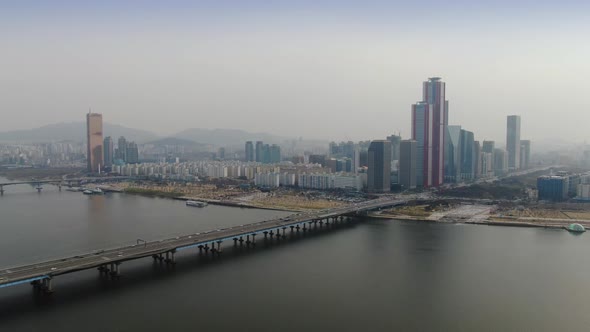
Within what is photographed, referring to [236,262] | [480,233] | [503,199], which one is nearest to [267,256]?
[236,262]

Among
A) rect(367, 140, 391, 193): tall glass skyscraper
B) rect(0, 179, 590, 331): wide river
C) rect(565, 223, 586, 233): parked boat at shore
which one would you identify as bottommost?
rect(0, 179, 590, 331): wide river

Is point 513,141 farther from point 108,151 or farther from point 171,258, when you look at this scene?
point 171,258

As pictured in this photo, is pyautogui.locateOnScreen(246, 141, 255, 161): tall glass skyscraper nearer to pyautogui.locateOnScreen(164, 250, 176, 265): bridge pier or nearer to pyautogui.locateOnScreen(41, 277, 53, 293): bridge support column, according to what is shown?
pyautogui.locateOnScreen(164, 250, 176, 265): bridge pier

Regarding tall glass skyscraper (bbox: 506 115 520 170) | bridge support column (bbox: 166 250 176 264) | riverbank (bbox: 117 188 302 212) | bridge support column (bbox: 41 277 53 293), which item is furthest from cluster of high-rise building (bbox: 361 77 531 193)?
bridge support column (bbox: 41 277 53 293)

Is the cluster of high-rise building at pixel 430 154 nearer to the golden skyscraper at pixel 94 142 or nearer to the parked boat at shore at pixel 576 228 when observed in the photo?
the parked boat at shore at pixel 576 228

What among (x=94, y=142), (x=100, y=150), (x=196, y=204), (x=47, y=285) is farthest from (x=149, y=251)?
(x=94, y=142)

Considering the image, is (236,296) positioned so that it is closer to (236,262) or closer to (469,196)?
(236,262)
